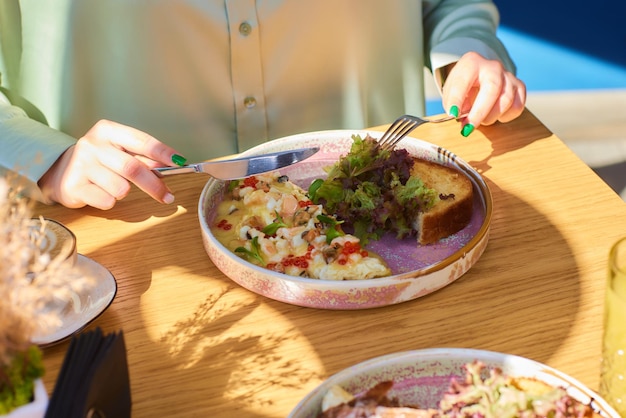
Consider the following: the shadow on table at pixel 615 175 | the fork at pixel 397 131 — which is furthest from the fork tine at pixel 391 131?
the shadow on table at pixel 615 175

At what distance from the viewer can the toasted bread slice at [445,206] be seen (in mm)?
1409

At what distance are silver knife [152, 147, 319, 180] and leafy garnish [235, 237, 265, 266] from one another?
0.21 meters

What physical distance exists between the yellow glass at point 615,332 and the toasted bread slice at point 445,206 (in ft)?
1.47

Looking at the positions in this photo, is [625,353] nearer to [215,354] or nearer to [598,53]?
[215,354]

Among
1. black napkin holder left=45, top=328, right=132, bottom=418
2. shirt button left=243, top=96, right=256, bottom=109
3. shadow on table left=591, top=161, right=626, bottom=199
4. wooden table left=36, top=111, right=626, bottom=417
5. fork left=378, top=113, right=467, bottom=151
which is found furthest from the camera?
shadow on table left=591, top=161, right=626, bottom=199

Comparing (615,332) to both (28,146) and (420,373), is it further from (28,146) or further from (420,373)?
(28,146)

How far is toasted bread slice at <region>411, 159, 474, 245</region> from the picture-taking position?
55.5 inches

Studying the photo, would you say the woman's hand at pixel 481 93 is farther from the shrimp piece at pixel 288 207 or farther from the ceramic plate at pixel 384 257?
the shrimp piece at pixel 288 207

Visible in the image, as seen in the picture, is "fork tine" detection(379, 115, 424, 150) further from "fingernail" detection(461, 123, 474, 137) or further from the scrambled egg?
the scrambled egg

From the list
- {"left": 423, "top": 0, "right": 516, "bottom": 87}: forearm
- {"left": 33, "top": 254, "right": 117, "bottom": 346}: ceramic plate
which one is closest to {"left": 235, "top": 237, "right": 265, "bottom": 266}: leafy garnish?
{"left": 33, "top": 254, "right": 117, "bottom": 346}: ceramic plate

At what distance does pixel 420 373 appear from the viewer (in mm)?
1012

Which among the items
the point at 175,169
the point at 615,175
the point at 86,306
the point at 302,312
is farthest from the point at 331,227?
the point at 615,175

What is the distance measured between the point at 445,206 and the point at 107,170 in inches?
26.2

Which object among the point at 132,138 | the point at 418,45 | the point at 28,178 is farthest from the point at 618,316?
the point at 418,45
